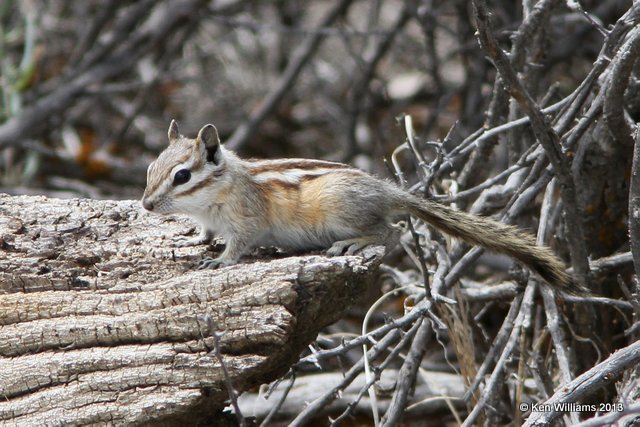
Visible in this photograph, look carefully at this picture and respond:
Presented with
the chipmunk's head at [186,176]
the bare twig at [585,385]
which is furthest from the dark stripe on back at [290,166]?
the bare twig at [585,385]

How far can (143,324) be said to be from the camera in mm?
3389

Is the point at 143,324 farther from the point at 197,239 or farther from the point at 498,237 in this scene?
the point at 498,237

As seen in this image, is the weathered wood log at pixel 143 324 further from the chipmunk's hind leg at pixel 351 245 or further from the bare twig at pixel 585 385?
the bare twig at pixel 585 385

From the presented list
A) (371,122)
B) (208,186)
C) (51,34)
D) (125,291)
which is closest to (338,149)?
(371,122)

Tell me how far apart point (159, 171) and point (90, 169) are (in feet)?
14.0

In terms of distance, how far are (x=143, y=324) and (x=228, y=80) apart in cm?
620

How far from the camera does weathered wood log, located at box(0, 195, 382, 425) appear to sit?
3.29m

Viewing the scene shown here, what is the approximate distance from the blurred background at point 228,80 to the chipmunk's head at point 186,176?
105 inches

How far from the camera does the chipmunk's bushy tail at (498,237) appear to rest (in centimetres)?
379

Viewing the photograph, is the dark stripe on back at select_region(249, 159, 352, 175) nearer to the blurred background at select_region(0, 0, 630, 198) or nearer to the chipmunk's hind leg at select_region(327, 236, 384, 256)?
the chipmunk's hind leg at select_region(327, 236, 384, 256)

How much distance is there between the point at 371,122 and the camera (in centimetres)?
844

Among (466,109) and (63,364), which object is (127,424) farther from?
(466,109)

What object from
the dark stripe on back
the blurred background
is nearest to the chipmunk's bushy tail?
the dark stripe on back

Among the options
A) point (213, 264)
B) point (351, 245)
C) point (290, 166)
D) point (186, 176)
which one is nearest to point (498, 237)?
point (351, 245)
